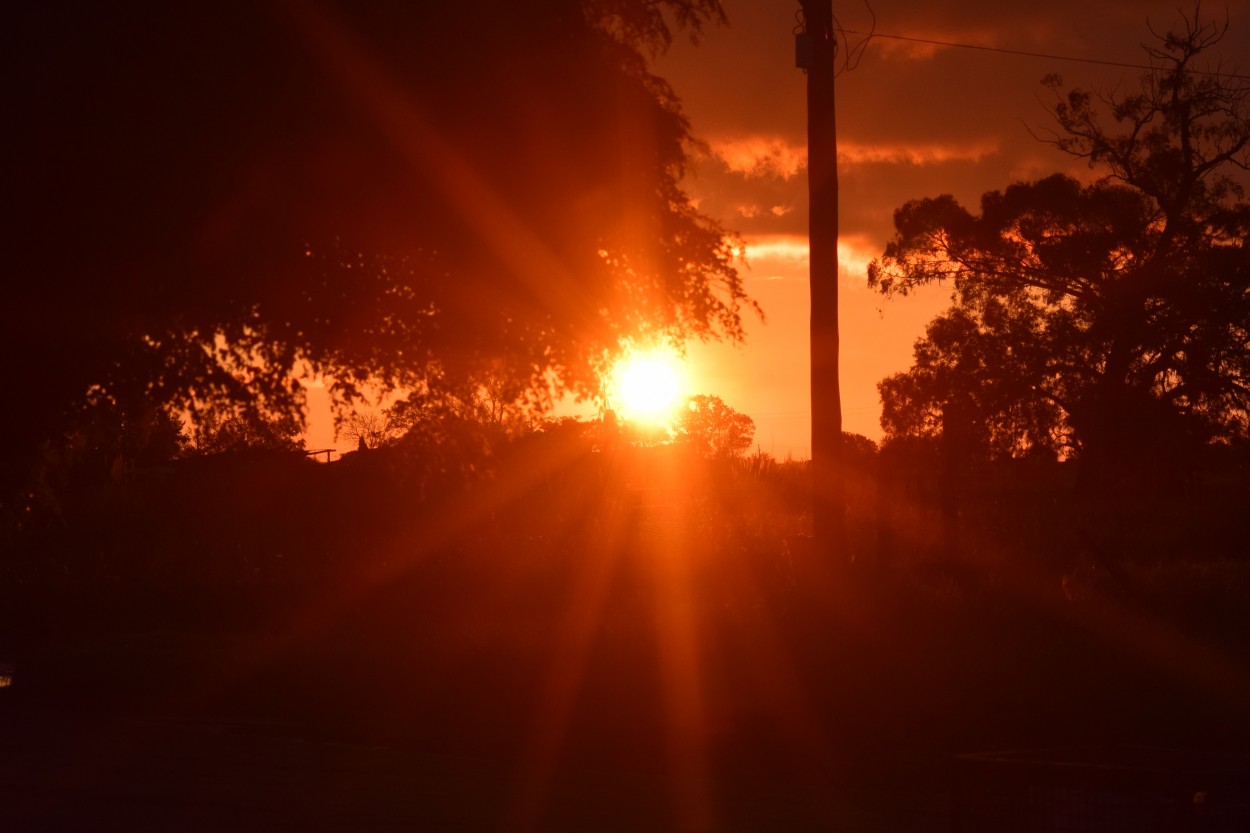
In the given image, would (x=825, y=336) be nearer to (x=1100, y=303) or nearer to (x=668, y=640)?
(x=668, y=640)

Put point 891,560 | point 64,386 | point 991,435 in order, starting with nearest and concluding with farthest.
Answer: point 64,386
point 891,560
point 991,435

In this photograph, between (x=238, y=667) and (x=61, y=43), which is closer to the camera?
(x=61, y=43)

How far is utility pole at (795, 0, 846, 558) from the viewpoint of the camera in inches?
653

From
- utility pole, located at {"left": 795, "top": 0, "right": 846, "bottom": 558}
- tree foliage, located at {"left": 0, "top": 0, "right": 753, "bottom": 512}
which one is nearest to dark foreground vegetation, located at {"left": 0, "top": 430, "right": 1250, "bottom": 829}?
utility pole, located at {"left": 795, "top": 0, "right": 846, "bottom": 558}

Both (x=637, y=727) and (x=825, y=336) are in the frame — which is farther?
(x=825, y=336)

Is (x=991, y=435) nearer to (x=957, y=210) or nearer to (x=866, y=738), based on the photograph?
(x=957, y=210)

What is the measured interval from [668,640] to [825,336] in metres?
4.78

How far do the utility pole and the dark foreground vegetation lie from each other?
1.85 ft

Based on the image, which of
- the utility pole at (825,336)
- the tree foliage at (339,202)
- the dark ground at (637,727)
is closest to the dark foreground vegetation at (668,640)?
the dark ground at (637,727)

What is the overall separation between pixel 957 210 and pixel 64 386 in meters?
37.1

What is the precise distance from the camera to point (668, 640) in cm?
1370

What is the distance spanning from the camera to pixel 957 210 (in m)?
45.8

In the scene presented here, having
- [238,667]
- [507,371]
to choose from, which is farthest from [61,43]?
[238,667]

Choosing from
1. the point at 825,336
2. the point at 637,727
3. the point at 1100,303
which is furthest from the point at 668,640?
the point at 1100,303
